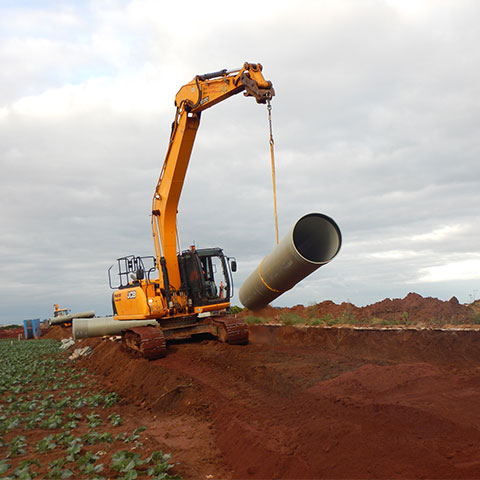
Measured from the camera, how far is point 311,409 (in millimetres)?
7234

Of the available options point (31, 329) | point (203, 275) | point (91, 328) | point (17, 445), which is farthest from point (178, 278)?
point (31, 329)

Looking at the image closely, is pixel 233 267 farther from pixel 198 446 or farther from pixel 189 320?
pixel 198 446

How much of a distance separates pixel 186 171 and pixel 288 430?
886 cm

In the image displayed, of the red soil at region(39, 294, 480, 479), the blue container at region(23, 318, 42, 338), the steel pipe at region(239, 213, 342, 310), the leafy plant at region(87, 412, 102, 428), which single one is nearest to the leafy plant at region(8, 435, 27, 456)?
the leafy plant at region(87, 412, 102, 428)

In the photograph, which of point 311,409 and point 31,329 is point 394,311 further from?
point 31,329

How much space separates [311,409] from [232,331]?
20.5 ft

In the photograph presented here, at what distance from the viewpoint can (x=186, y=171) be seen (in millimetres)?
13555

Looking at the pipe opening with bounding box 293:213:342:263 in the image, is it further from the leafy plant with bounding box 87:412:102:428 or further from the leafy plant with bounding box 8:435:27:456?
the leafy plant with bounding box 8:435:27:456

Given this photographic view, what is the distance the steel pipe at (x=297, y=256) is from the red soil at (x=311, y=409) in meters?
2.00

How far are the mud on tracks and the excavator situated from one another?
680 millimetres

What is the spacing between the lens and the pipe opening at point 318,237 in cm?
1016

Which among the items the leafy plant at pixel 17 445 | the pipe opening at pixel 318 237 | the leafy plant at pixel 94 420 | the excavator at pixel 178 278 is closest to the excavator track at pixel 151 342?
the excavator at pixel 178 278

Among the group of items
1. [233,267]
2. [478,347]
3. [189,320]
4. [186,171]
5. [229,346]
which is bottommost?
[478,347]

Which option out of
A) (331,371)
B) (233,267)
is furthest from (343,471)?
(233,267)
